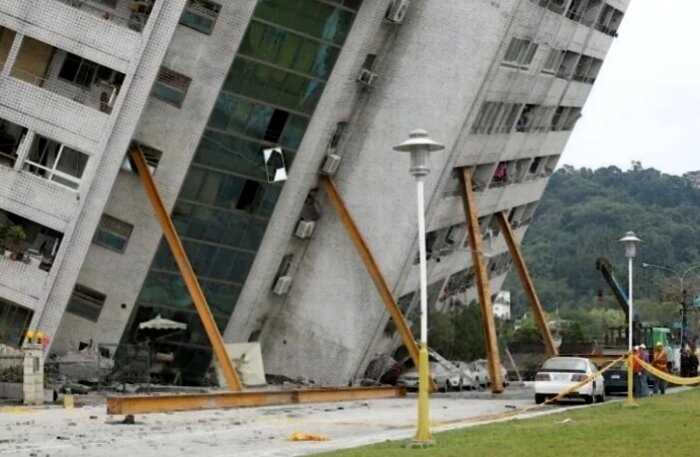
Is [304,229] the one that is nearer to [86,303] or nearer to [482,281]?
[482,281]

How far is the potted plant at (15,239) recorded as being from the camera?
3684cm

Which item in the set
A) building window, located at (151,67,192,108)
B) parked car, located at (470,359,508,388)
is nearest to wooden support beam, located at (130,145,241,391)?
building window, located at (151,67,192,108)

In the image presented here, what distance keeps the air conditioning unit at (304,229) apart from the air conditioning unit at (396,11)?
7.31 m

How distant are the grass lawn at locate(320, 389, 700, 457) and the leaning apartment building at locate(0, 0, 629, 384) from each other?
16242 mm

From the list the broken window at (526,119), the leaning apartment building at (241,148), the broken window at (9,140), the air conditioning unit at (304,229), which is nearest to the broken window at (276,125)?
the leaning apartment building at (241,148)

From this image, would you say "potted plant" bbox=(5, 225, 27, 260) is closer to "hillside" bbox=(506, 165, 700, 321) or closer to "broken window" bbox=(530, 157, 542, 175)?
"broken window" bbox=(530, 157, 542, 175)

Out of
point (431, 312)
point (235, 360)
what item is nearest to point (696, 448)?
point (235, 360)

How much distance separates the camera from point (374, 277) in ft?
142

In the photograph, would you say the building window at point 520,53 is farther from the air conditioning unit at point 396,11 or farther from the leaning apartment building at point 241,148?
the air conditioning unit at point 396,11

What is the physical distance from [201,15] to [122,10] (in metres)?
2.39

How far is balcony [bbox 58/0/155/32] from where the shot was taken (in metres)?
37.2

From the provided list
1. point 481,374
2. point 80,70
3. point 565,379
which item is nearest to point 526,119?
point 481,374

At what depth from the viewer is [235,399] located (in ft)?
115

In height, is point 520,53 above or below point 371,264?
above
